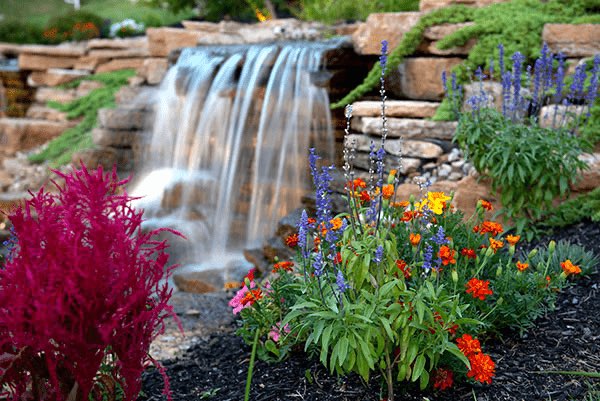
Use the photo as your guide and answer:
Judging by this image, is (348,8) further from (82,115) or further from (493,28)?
(493,28)

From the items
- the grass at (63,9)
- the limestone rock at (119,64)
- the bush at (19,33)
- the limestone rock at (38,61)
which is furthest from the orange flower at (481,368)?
the grass at (63,9)

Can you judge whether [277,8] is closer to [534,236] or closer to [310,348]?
[534,236]

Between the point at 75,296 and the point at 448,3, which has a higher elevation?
the point at 448,3

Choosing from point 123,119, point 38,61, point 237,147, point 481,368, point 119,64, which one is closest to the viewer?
point 481,368

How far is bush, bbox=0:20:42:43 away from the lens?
17828mm

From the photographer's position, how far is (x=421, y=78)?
6.48 metres

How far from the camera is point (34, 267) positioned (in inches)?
59.6

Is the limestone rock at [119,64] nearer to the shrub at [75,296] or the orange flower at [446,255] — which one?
the orange flower at [446,255]

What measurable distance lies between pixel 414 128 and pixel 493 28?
1.44m

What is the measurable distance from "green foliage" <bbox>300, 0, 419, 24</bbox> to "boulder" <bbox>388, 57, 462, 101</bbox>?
5.36 metres

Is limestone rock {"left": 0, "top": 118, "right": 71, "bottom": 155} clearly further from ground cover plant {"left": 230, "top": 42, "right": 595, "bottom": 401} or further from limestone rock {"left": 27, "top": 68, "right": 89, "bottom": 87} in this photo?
ground cover plant {"left": 230, "top": 42, "right": 595, "bottom": 401}

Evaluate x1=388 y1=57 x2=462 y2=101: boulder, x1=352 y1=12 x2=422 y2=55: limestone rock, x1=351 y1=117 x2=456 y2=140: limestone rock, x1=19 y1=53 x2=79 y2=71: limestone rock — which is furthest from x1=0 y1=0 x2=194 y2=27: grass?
x1=351 y1=117 x2=456 y2=140: limestone rock

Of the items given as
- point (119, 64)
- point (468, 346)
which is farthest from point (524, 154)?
point (119, 64)

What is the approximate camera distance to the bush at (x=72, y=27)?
54.4 feet
